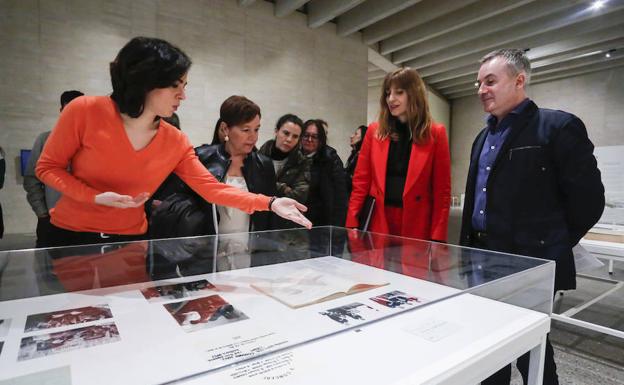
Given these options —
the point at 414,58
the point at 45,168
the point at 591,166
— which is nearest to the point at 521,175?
the point at 591,166

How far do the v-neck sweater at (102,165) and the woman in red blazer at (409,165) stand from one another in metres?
0.80

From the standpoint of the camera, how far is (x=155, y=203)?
2.05 metres

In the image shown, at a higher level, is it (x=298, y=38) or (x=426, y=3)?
(x=426, y=3)

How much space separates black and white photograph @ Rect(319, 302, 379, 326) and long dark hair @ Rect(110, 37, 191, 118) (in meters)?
0.96

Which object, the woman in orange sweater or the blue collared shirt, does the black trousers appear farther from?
the woman in orange sweater

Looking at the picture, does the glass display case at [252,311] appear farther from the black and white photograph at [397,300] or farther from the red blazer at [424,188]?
the red blazer at [424,188]

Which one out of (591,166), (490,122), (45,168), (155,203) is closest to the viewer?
(45,168)

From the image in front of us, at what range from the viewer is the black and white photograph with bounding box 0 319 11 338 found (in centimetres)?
77

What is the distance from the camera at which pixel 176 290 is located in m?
1.10

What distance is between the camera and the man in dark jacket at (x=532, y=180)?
57.1 inches

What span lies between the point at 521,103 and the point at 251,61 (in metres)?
5.06

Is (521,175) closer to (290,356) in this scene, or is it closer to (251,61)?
(290,356)

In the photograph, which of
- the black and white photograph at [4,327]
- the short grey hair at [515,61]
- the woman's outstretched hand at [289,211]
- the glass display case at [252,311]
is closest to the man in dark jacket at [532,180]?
the short grey hair at [515,61]

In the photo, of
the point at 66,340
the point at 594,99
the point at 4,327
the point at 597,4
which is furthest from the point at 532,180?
the point at 594,99
